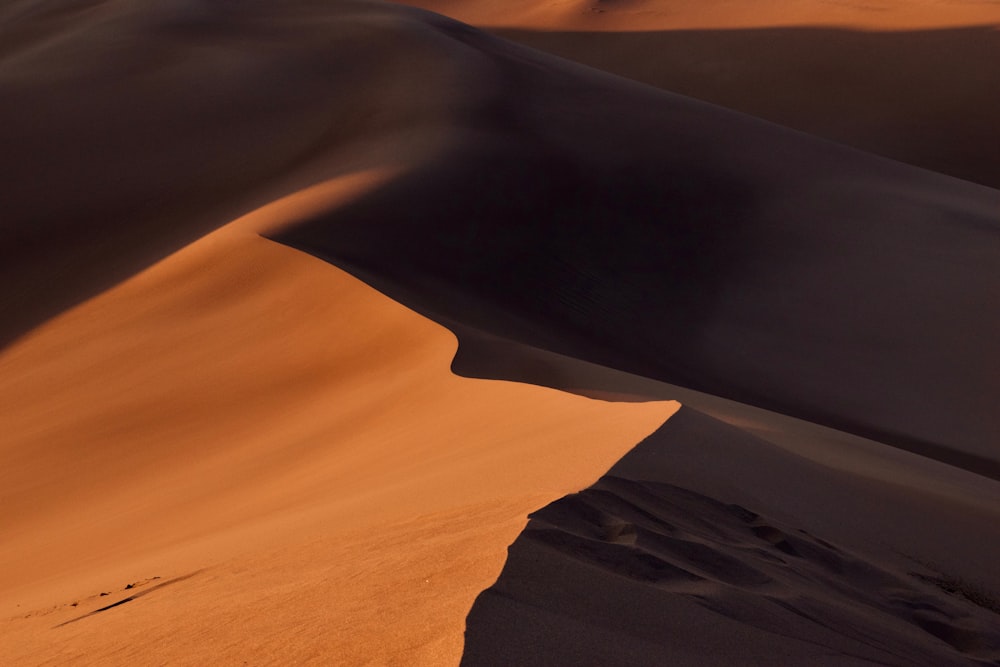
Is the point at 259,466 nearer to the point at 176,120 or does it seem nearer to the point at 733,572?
the point at 733,572

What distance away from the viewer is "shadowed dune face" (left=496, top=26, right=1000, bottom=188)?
2300 cm

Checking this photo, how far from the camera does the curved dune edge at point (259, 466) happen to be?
3.02 m

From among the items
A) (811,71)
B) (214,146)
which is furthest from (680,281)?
(811,71)

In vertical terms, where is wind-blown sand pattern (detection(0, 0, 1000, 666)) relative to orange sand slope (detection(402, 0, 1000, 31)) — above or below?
below

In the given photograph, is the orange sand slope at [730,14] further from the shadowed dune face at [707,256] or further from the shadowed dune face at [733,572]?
the shadowed dune face at [733,572]

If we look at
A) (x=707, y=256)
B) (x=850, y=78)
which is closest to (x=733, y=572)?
(x=707, y=256)

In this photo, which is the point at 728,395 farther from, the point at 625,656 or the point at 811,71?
the point at 811,71

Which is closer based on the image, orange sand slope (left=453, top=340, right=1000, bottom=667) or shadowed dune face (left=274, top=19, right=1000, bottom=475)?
orange sand slope (left=453, top=340, right=1000, bottom=667)

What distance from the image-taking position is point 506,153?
13602mm

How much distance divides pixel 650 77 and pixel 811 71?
3.55 meters

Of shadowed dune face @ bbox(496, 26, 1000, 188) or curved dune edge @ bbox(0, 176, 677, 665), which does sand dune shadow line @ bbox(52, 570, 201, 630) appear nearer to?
curved dune edge @ bbox(0, 176, 677, 665)

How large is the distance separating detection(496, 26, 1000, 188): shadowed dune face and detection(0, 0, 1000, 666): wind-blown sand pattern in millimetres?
259

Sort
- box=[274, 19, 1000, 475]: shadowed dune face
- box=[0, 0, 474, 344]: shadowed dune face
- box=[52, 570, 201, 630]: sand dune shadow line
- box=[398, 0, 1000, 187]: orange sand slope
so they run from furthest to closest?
box=[398, 0, 1000, 187]: orange sand slope, box=[0, 0, 474, 344]: shadowed dune face, box=[274, 19, 1000, 475]: shadowed dune face, box=[52, 570, 201, 630]: sand dune shadow line

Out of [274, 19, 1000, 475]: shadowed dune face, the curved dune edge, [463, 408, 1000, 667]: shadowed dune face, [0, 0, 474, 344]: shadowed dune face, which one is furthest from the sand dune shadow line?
[0, 0, 474, 344]: shadowed dune face
